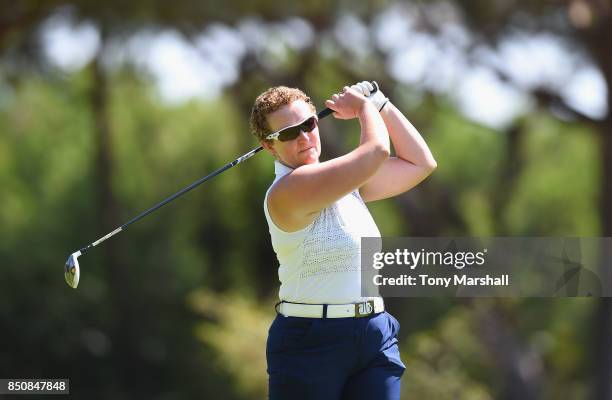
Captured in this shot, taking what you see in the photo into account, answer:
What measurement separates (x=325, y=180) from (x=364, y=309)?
0.32 m

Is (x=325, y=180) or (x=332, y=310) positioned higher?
(x=325, y=180)

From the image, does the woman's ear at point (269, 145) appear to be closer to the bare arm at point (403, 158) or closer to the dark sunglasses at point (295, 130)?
the dark sunglasses at point (295, 130)

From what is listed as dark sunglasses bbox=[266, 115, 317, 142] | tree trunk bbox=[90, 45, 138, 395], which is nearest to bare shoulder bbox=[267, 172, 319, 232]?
dark sunglasses bbox=[266, 115, 317, 142]

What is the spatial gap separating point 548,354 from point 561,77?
4.14 meters

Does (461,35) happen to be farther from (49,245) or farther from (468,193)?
(49,245)

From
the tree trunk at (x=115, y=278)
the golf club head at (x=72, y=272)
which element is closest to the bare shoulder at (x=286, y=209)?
the golf club head at (x=72, y=272)

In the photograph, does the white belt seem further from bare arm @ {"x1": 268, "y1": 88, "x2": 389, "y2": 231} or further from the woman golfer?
bare arm @ {"x1": 268, "y1": 88, "x2": 389, "y2": 231}

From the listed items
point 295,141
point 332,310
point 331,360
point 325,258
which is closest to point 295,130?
point 295,141

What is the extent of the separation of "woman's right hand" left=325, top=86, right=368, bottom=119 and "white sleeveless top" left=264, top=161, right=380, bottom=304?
22 cm

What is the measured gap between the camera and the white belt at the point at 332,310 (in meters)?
2.44

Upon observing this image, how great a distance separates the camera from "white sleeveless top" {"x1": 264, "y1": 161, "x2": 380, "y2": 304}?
246 cm

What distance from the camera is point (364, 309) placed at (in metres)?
2.46

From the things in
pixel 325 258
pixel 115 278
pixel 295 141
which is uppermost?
pixel 115 278

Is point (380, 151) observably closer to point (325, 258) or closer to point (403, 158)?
point (325, 258)
